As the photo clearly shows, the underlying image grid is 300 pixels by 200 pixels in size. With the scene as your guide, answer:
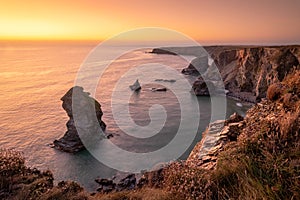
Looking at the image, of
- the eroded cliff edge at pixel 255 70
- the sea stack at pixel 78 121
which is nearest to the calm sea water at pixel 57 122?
the sea stack at pixel 78 121

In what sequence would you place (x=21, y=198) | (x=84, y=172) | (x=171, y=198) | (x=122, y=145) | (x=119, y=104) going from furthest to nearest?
(x=119, y=104) → (x=122, y=145) → (x=84, y=172) → (x=21, y=198) → (x=171, y=198)

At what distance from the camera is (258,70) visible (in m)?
65.2

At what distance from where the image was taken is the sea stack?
32531mm

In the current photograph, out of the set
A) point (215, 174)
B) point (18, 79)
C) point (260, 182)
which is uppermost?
point (260, 182)

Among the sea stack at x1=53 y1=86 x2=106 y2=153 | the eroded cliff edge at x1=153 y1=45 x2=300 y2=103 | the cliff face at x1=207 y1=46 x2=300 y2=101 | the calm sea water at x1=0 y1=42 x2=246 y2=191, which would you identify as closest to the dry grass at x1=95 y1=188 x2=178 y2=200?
the calm sea water at x1=0 y1=42 x2=246 y2=191

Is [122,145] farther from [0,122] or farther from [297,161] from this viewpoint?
[297,161]

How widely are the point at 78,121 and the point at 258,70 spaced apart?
50.8 m

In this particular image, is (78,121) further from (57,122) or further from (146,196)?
(146,196)

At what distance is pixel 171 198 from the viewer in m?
4.99

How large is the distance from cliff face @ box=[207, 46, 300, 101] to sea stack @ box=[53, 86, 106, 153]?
124 ft

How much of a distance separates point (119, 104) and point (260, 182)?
169 feet

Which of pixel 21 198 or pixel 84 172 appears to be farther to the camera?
pixel 84 172

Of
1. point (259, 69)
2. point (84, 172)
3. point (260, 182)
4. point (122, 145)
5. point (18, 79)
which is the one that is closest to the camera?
point (260, 182)

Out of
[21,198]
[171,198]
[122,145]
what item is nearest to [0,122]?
[122,145]
